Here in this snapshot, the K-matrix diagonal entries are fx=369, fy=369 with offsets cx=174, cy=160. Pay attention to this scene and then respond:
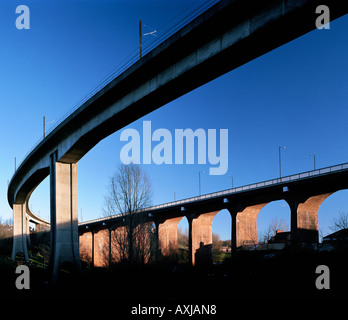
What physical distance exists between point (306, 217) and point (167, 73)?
25.2 metres

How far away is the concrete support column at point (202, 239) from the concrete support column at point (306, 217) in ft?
47.7

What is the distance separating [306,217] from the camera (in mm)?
35688

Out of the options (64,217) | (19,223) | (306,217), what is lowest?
(19,223)

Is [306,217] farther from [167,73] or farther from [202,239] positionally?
[167,73]

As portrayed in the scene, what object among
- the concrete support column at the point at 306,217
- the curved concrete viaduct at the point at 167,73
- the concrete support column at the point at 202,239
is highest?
the curved concrete viaduct at the point at 167,73

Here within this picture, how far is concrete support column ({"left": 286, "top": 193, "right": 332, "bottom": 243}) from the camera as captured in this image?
34.9m

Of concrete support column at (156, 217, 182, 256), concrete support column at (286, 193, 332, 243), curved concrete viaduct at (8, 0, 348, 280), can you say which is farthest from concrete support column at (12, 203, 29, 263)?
concrete support column at (286, 193, 332, 243)

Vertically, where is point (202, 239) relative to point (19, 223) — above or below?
below

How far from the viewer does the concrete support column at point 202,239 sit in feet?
161

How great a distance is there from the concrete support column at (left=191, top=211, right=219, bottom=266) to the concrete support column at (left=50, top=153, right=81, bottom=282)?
24.5 m

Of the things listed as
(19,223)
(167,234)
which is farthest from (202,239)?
(19,223)

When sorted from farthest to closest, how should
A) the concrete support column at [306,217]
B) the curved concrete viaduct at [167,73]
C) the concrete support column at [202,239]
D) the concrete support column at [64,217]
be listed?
the concrete support column at [202,239] → the concrete support column at [306,217] → the concrete support column at [64,217] → the curved concrete viaduct at [167,73]

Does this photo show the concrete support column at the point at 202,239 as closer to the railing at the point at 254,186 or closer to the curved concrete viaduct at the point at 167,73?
the railing at the point at 254,186

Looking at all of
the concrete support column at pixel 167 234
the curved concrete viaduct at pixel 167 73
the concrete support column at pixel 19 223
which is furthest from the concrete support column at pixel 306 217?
the concrete support column at pixel 19 223
